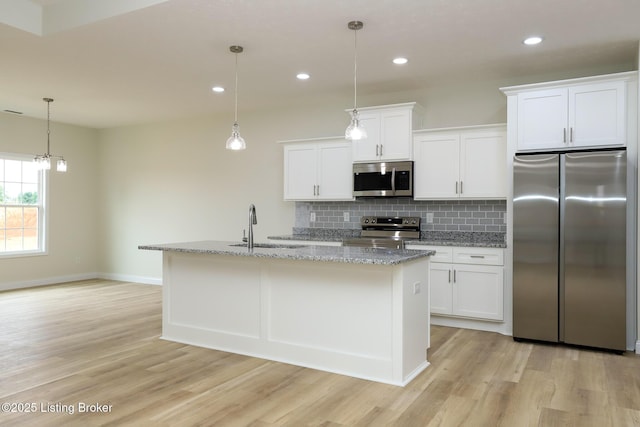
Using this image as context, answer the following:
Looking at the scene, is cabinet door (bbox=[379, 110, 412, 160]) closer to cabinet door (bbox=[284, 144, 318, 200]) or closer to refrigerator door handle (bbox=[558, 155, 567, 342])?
cabinet door (bbox=[284, 144, 318, 200])

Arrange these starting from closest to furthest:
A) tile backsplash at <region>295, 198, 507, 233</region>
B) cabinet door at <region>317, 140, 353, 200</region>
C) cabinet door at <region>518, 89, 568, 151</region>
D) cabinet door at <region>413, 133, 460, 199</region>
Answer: cabinet door at <region>518, 89, 568, 151</region>, cabinet door at <region>413, 133, 460, 199</region>, tile backsplash at <region>295, 198, 507, 233</region>, cabinet door at <region>317, 140, 353, 200</region>

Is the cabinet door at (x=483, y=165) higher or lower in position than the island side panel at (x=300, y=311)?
higher

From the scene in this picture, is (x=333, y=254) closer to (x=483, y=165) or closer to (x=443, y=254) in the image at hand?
(x=443, y=254)

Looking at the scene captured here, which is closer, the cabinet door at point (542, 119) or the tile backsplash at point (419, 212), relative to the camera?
the cabinet door at point (542, 119)

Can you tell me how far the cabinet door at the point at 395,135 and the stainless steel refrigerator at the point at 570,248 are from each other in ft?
4.08

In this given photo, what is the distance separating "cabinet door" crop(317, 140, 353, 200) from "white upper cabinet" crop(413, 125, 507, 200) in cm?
83

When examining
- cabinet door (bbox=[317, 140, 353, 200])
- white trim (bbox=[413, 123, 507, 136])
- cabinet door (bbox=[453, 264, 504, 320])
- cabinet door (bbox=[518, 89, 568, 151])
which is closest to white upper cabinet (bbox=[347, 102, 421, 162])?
white trim (bbox=[413, 123, 507, 136])

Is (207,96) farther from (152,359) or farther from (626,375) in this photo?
(626,375)

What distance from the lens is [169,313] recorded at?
4.44 m

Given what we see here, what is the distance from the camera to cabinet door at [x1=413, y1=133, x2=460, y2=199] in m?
5.14

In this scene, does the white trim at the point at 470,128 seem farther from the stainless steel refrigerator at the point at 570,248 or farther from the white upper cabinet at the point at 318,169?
the white upper cabinet at the point at 318,169

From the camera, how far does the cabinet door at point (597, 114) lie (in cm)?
418

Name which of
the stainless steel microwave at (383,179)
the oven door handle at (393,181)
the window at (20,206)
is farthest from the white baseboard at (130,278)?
the oven door handle at (393,181)

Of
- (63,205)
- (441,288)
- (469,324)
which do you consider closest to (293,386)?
(441,288)
